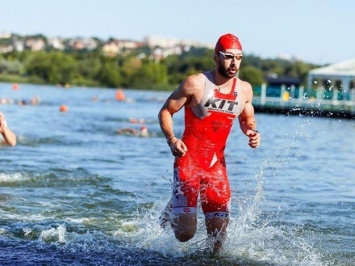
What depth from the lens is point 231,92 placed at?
784cm

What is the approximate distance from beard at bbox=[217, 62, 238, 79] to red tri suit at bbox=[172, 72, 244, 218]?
142 mm

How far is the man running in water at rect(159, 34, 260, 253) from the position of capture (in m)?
7.73

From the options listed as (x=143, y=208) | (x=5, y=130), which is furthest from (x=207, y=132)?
(x=143, y=208)

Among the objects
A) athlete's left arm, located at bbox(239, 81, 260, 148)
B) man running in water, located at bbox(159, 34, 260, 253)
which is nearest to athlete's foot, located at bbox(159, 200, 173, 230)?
man running in water, located at bbox(159, 34, 260, 253)

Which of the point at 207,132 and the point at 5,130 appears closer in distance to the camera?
the point at 5,130

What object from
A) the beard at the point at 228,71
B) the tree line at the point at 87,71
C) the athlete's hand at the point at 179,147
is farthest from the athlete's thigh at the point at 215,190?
the tree line at the point at 87,71

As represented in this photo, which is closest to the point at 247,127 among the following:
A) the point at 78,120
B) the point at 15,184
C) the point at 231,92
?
the point at 231,92

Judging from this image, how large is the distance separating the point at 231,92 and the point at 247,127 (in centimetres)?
51

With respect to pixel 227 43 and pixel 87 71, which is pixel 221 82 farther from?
pixel 87 71

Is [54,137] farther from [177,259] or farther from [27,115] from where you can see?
[177,259]

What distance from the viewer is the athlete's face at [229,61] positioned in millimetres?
7613

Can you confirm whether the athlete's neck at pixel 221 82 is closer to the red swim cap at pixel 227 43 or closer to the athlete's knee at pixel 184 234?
the red swim cap at pixel 227 43

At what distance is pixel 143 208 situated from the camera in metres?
11.3

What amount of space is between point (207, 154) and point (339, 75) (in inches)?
1933
